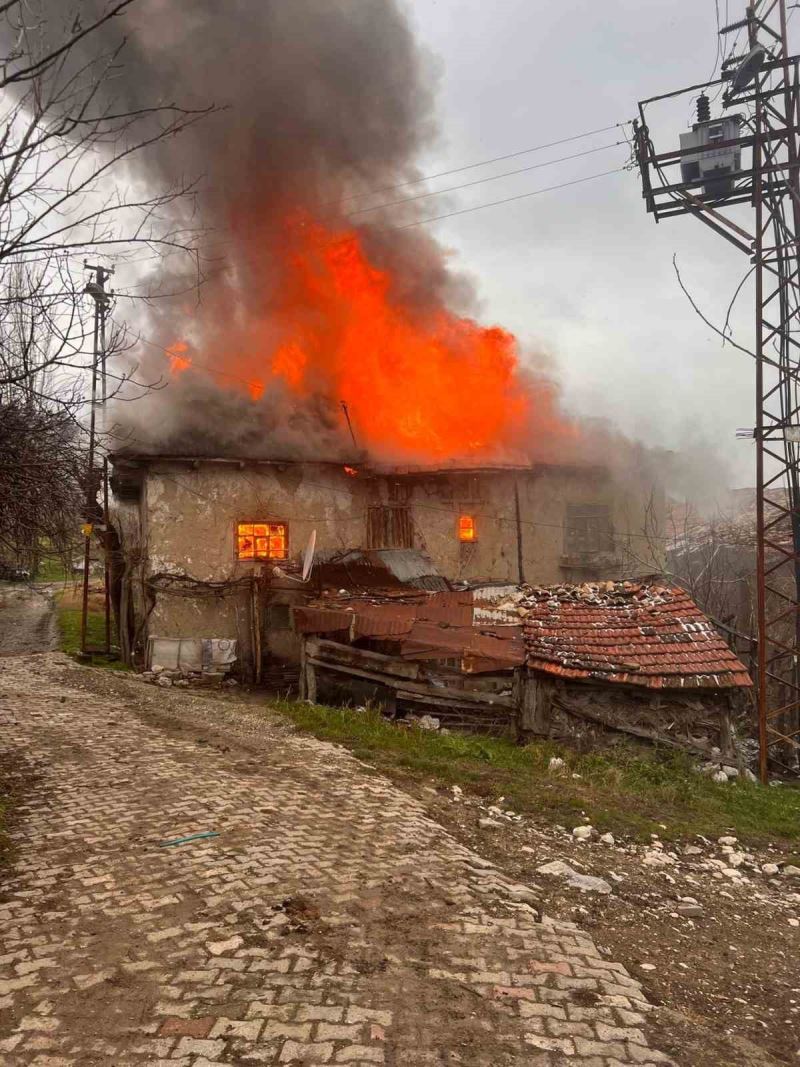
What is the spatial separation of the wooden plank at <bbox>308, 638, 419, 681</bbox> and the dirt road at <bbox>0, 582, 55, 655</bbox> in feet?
21.0

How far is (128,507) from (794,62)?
21886 millimetres

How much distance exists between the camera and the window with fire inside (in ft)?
56.7

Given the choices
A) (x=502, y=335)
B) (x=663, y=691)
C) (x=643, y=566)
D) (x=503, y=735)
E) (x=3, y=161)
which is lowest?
(x=503, y=735)

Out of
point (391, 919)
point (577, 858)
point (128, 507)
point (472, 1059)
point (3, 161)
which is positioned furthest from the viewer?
point (128, 507)

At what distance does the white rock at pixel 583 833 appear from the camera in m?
6.87

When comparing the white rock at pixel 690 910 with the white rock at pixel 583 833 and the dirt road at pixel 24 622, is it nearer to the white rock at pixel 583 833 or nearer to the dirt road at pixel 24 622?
the white rock at pixel 583 833

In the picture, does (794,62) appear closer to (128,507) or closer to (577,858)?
(577,858)

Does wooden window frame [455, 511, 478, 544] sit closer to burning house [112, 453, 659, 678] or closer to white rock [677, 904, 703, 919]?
burning house [112, 453, 659, 678]

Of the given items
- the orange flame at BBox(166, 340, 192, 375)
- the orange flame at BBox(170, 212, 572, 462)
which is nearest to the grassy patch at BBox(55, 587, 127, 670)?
the orange flame at BBox(166, 340, 192, 375)

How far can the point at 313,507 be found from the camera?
707 inches

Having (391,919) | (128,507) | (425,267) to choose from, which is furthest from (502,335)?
(391,919)

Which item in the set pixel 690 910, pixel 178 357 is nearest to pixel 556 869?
pixel 690 910

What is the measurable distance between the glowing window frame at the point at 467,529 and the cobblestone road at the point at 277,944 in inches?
455

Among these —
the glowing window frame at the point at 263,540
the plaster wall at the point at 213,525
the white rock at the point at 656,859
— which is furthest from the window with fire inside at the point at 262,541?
the white rock at the point at 656,859
